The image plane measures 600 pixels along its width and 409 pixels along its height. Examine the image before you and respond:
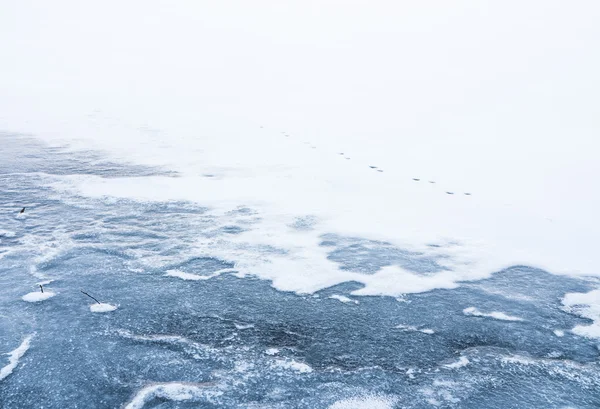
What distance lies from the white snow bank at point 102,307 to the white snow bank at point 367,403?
8.17ft

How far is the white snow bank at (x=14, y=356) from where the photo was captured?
3.63 metres

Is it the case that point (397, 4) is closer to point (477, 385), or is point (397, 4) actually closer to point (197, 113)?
point (197, 113)

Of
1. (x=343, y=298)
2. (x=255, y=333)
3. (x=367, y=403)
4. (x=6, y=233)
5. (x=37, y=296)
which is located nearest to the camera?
(x=367, y=403)

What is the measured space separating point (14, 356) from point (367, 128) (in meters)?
13.0

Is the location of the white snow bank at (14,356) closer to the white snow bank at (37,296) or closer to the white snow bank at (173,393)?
the white snow bank at (37,296)

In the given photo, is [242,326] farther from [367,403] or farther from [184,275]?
[367,403]

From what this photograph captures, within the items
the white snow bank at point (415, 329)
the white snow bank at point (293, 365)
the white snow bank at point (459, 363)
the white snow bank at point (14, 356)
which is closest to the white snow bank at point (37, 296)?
→ the white snow bank at point (14, 356)

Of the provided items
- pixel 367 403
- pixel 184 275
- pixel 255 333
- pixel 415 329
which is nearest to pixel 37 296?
pixel 184 275

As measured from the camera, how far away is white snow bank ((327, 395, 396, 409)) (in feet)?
11.0

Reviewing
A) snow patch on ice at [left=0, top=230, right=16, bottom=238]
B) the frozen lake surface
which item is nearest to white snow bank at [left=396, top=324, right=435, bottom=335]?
the frozen lake surface

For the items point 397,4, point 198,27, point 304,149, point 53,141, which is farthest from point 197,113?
point 198,27

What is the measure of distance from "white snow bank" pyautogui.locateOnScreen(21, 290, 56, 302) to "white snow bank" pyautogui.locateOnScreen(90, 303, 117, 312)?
21.4 inches

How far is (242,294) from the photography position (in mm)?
4945

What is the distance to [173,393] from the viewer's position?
345cm
